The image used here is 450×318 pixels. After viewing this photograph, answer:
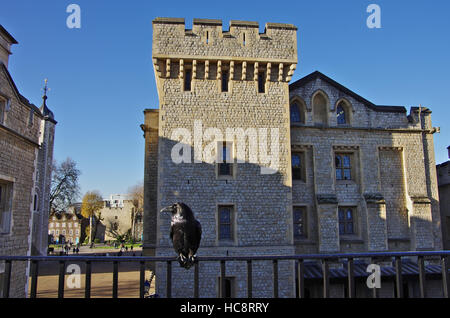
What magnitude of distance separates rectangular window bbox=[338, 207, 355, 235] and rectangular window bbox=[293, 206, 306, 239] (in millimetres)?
2076

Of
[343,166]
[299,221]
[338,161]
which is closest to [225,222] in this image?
[299,221]

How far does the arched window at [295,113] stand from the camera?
16562mm

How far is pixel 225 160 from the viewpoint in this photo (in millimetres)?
14375

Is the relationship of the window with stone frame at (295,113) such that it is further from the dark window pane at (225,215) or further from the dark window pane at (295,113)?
the dark window pane at (225,215)

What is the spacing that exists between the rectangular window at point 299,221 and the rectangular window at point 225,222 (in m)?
3.64

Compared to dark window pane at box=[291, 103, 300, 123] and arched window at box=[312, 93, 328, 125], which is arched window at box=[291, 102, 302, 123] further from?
arched window at box=[312, 93, 328, 125]

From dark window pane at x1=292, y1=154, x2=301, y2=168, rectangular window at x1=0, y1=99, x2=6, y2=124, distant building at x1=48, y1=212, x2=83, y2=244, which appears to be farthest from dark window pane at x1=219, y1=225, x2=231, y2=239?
distant building at x1=48, y1=212, x2=83, y2=244

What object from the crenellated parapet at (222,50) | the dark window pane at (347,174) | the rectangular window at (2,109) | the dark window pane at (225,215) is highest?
the crenellated parapet at (222,50)

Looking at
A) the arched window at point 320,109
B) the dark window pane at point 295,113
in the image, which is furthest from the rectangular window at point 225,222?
the arched window at point 320,109

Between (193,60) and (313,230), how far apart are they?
1010 centimetres

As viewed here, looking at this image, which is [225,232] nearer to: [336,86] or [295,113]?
[295,113]

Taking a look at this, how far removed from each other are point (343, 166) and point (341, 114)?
2909mm

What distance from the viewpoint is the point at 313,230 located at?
15.4 metres

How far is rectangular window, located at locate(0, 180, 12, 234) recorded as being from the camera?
10.2 metres
